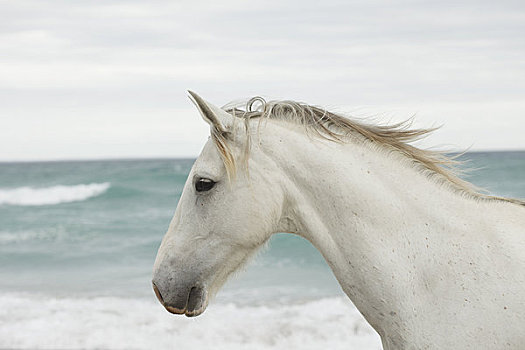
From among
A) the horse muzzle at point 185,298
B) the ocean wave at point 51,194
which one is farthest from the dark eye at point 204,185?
the ocean wave at point 51,194

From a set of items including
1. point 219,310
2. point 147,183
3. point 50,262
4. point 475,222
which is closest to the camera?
point 475,222

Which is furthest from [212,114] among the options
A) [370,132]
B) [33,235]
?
[33,235]

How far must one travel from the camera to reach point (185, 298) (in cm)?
214

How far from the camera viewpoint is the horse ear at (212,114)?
198 centimetres

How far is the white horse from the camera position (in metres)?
1.90

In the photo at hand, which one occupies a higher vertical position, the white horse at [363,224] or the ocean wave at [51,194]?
the white horse at [363,224]

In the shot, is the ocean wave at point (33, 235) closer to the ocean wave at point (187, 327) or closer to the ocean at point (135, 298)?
the ocean at point (135, 298)

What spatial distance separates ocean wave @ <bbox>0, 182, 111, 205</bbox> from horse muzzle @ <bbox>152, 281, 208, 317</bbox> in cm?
2124

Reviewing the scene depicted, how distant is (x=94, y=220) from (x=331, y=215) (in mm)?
16208

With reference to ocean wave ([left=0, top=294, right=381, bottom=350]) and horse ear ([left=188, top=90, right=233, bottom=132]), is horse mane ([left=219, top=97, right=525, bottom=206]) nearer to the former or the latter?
horse ear ([left=188, top=90, right=233, bottom=132])

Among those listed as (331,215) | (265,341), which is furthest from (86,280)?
(331,215)

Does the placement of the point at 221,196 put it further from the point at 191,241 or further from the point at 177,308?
the point at 177,308

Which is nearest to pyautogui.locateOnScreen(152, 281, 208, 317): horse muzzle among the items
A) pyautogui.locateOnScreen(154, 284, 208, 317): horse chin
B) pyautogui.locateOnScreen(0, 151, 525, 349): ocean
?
pyautogui.locateOnScreen(154, 284, 208, 317): horse chin

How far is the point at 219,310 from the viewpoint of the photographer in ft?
24.3
